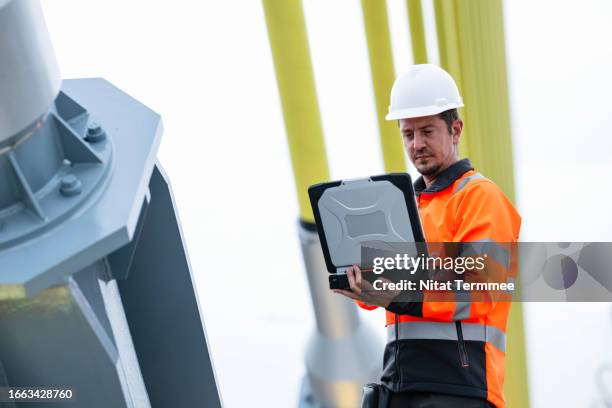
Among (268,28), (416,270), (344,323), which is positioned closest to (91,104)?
(416,270)

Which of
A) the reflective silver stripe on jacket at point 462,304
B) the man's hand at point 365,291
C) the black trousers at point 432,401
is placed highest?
the man's hand at point 365,291

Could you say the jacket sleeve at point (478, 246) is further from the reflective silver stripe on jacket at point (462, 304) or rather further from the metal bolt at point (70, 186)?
the metal bolt at point (70, 186)

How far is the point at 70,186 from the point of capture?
117cm

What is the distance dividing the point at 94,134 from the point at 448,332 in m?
1.30

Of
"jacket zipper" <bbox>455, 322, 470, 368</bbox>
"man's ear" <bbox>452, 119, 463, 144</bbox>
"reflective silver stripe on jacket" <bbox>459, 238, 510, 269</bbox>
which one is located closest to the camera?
"reflective silver stripe on jacket" <bbox>459, 238, 510, 269</bbox>

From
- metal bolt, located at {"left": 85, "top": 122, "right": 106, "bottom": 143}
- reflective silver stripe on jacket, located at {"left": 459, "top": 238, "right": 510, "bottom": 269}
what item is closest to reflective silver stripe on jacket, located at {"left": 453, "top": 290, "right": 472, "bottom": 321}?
reflective silver stripe on jacket, located at {"left": 459, "top": 238, "right": 510, "bottom": 269}

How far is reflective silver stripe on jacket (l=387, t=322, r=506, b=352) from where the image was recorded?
225 cm

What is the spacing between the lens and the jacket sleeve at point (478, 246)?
6.96 feet

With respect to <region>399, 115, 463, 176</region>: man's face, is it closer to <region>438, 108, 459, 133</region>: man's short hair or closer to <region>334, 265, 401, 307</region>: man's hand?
<region>438, 108, 459, 133</region>: man's short hair

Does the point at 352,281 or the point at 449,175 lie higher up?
the point at 449,175

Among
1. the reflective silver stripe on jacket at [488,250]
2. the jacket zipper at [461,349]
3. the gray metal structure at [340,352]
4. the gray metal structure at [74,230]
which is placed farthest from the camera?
the gray metal structure at [340,352]

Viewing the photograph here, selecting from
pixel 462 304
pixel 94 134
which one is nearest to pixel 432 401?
pixel 462 304

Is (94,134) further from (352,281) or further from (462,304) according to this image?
(462,304)

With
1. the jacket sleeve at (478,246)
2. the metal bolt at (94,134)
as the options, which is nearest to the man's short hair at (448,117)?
the jacket sleeve at (478,246)
